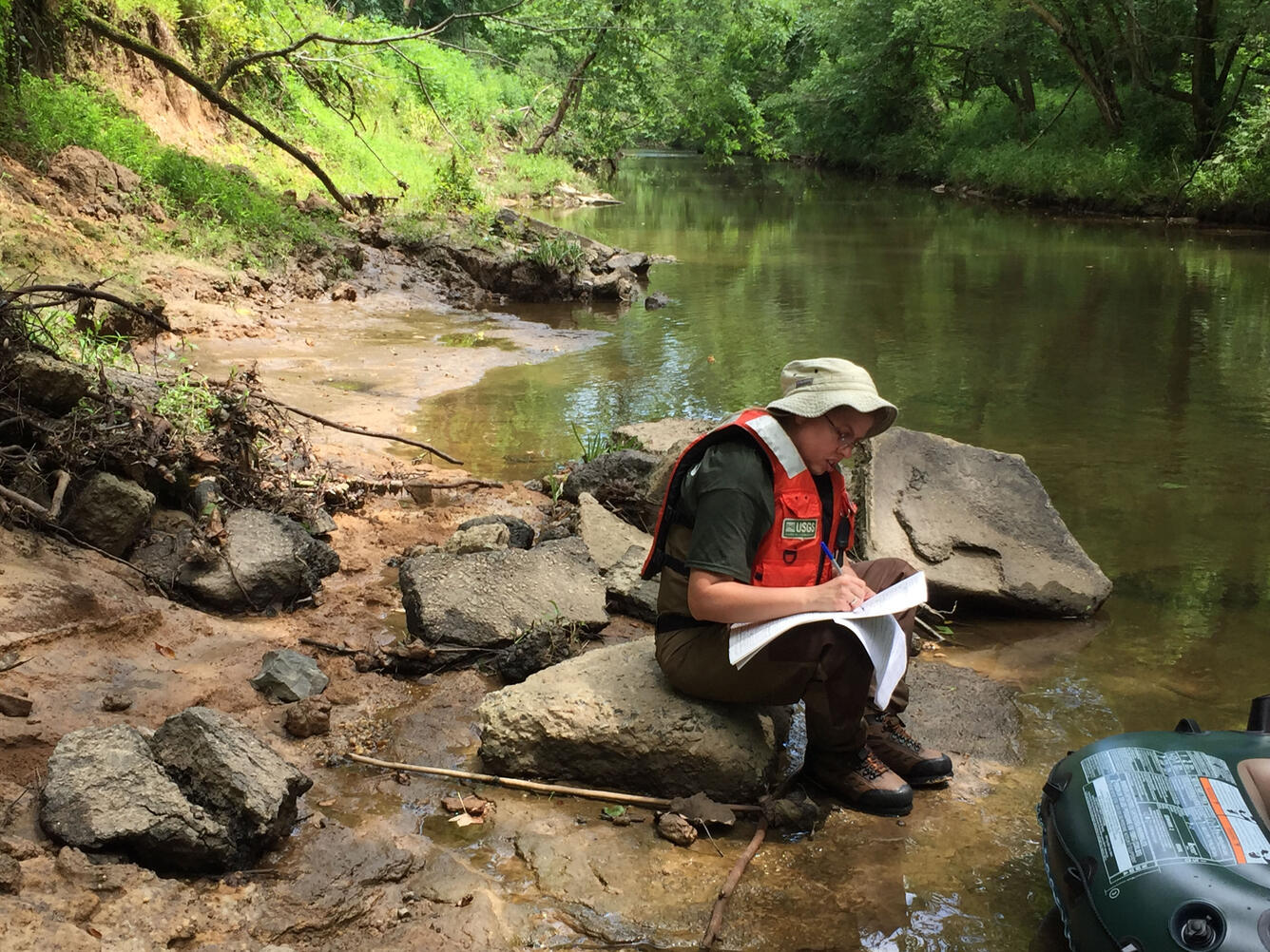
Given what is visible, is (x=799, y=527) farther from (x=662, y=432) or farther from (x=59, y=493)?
(x=662, y=432)

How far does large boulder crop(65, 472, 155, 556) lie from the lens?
4.55 metres

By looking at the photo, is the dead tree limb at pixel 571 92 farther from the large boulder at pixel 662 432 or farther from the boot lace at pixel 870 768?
the boot lace at pixel 870 768

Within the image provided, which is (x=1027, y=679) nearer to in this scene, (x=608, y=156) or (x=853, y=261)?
(x=853, y=261)

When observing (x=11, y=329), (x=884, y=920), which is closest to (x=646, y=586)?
(x=884, y=920)

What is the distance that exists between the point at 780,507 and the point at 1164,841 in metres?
1.33

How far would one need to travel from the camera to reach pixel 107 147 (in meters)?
11.4

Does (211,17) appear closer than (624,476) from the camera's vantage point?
No

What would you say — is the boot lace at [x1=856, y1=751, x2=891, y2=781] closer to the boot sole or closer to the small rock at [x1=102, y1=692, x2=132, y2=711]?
the boot sole

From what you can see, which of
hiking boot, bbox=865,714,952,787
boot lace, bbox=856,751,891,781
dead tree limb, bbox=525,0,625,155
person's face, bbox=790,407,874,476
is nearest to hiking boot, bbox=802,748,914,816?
boot lace, bbox=856,751,891,781

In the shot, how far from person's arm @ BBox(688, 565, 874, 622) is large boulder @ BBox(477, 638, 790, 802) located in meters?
0.49

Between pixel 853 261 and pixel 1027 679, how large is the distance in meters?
14.0

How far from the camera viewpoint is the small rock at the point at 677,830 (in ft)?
10.8

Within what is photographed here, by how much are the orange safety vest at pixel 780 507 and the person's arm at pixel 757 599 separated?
0.07 m

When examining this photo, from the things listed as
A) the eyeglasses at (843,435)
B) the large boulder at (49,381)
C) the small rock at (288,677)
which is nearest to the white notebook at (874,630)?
the eyeglasses at (843,435)
